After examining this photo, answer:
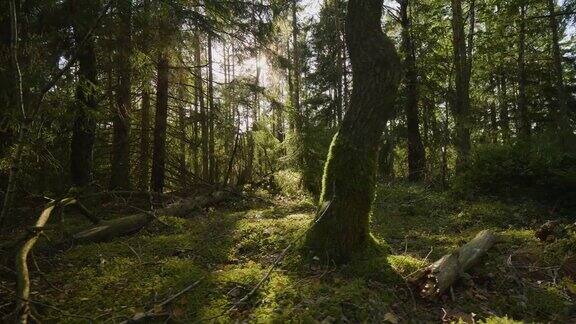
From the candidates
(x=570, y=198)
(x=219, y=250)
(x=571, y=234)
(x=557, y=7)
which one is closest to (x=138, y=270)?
(x=219, y=250)

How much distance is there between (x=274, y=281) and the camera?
15.0ft

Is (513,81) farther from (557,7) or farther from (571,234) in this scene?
(571,234)

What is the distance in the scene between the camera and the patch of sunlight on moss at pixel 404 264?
497cm

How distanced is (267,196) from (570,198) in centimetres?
744

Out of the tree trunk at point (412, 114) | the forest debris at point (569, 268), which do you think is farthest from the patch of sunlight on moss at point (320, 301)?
the tree trunk at point (412, 114)

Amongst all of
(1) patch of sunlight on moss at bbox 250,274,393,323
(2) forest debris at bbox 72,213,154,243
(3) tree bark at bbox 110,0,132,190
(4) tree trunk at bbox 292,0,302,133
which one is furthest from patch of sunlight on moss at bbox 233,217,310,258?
(4) tree trunk at bbox 292,0,302,133

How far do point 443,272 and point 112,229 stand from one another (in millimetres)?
5013

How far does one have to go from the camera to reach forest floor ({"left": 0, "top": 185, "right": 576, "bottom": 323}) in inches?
159

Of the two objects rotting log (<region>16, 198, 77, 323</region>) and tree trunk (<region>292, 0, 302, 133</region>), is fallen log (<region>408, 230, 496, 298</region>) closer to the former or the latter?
rotting log (<region>16, 198, 77, 323</region>)

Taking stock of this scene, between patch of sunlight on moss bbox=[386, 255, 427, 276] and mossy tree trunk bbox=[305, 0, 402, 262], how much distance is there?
456 millimetres

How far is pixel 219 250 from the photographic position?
599 centimetres

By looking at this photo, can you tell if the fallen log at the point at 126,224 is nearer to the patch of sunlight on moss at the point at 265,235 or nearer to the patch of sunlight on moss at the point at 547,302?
the patch of sunlight on moss at the point at 265,235

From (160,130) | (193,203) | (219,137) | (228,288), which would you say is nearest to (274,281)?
(228,288)

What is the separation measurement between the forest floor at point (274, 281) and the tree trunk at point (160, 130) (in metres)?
4.50
